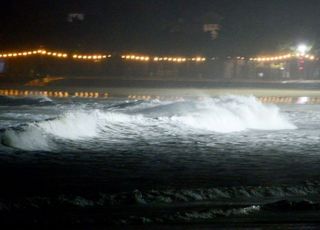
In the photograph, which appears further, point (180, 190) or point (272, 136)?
point (272, 136)

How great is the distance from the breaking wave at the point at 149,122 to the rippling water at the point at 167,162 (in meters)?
0.04

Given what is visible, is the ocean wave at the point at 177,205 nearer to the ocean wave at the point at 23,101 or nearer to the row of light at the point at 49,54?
the ocean wave at the point at 23,101

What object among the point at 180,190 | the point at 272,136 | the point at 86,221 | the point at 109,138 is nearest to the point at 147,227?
the point at 86,221

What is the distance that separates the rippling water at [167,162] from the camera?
1016cm

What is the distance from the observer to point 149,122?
2469cm

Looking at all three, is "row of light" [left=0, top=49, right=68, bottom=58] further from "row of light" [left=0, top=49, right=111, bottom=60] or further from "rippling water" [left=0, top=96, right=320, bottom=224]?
"rippling water" [left=0, top=96, right=320, bottom=224]

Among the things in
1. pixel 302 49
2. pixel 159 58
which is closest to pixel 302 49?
pixel 302 49

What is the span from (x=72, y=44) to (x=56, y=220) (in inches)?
2031

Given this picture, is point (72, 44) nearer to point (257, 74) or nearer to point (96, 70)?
point (96, 70)

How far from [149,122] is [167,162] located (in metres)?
9.76

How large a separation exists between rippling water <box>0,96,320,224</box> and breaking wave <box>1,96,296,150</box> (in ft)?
0.12

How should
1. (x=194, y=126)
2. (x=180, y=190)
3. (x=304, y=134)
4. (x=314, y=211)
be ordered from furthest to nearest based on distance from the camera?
(x=194, y=126) < (x=304, y=134) < (x=180, y=190) < (x=314, y=211)

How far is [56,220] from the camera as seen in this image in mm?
8977

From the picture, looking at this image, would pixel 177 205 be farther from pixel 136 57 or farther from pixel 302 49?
pixel 302 49
